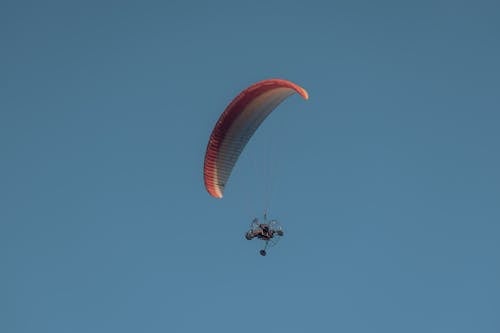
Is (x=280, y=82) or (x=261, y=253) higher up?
(x=280, y=82)

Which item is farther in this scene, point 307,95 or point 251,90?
point 251,90

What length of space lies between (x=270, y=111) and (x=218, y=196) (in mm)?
4707

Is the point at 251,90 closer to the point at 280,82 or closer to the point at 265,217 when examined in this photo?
the point at 280,82

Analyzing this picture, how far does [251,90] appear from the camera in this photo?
2291 inches

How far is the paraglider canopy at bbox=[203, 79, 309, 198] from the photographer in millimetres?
59188

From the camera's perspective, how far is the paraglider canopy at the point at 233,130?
5919 cm

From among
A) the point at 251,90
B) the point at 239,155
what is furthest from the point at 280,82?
the point at 239,155

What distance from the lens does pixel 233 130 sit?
198 feet

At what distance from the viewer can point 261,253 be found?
59469 millimetres

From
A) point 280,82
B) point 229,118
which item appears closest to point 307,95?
point 280,82

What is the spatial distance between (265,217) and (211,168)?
3.38 meters

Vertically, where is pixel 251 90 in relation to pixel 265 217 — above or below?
above

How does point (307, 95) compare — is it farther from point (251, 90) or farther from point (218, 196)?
point (218, 196)

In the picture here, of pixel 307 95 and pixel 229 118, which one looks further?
pixel 229 118
